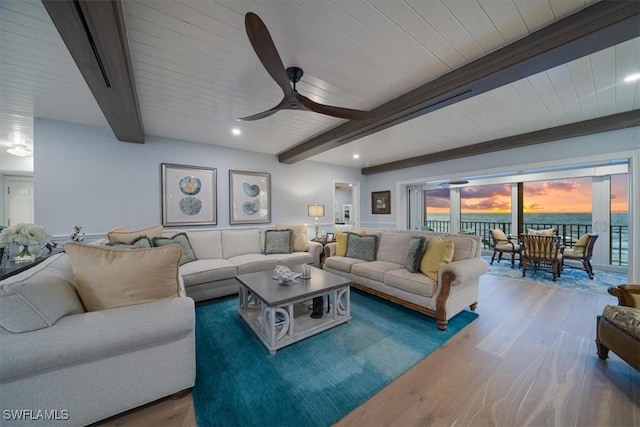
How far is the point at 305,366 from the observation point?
183 centimetres

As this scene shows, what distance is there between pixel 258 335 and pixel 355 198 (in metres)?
5.12

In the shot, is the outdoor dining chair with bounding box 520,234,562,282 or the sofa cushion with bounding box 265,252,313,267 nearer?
the sofa cushion with bounding box 265,252,313,267

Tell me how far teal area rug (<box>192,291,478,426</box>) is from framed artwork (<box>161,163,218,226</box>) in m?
1.95

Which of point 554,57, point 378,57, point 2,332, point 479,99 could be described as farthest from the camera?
point 479,99

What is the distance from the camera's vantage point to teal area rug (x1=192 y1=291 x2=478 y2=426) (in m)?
1.43

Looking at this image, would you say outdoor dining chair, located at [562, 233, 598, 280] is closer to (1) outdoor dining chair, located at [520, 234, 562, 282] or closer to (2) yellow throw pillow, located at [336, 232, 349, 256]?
(1) outdoor dining chair, located at [520, 234, 562, 282]

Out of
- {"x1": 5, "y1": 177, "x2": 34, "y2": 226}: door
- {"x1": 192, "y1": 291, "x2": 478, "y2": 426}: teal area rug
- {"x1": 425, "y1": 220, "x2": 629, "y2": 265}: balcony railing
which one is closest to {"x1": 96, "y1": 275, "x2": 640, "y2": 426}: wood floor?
{"x1": 192, "y1": 291, "x2": 478, "y2": 426}: teal area rug

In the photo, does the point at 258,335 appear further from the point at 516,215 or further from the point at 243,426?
the point at 516,215

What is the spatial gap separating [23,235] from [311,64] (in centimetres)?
282

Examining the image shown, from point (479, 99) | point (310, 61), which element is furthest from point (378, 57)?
point (479, 99)

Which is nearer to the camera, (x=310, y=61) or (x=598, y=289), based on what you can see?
(x=310, y=61)

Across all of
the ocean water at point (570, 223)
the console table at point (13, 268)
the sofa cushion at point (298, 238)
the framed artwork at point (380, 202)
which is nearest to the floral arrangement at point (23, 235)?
the console table at point (13, 268)

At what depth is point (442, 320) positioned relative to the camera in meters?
2.37

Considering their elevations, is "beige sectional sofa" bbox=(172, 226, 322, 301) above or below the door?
below
